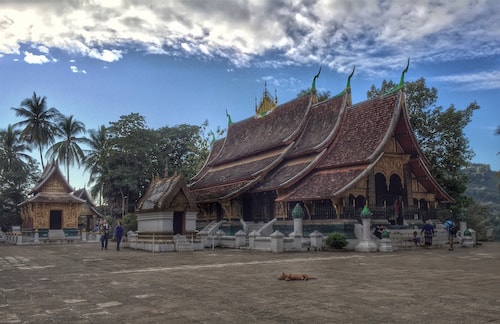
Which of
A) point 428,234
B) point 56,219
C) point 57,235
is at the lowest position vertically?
point 57,235

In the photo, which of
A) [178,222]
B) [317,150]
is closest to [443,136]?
[317,150]

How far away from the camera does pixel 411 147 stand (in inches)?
960

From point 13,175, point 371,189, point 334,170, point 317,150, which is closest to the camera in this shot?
point 371,189

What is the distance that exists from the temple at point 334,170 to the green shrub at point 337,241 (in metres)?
1.92

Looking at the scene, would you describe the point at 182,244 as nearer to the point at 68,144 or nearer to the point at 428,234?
the point at 428,234

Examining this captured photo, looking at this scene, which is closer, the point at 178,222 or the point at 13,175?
the point at 178,222

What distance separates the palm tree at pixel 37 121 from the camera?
48.4m

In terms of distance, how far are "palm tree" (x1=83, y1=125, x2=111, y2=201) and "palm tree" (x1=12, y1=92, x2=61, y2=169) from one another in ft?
15.0

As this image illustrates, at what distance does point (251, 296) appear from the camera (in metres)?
7.40

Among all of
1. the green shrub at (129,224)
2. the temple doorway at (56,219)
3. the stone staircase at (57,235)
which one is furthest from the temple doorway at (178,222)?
the temple doorway at (56,219)

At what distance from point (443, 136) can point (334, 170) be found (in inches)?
499

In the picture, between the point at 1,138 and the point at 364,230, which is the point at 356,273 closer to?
the point at 364,230

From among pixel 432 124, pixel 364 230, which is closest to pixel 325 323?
pixel 364 230

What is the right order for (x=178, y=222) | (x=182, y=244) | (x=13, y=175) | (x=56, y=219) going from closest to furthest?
(x=182, y=244)
(x=178, y=222)
(x=56, y=219)
(x=13, y=175)
